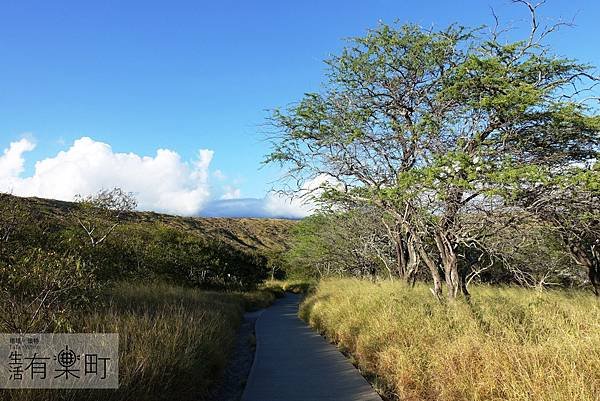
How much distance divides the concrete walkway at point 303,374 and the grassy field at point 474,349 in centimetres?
41

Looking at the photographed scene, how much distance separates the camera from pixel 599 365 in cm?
490

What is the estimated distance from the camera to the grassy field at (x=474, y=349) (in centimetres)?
489

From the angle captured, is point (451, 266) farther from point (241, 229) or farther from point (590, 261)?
point (241, 229)

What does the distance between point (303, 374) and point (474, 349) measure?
3.81 metres

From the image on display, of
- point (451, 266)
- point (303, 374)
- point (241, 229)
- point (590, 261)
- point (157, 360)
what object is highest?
point (241, 229)

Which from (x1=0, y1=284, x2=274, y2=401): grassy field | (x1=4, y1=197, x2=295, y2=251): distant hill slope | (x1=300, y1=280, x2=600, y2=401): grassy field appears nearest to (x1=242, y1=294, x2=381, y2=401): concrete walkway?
(x1=300, y1=280, x2=600, y2=401): grassy field

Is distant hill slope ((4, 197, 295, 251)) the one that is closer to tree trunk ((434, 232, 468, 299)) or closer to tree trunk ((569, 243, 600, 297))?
tree trunk ((569, 243, 600, 297))

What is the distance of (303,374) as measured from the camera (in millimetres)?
8953

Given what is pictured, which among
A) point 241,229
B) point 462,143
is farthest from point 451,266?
point 241,229

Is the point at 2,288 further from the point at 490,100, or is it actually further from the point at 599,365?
the point at 490,100

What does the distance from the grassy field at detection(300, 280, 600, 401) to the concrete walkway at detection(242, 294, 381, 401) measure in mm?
411

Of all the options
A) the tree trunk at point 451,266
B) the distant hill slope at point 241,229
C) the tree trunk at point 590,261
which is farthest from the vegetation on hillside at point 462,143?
the distant hill slope at point 241,229

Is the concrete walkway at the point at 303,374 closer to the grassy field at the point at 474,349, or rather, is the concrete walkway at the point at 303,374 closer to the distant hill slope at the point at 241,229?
the grassy field at the point at 474,349

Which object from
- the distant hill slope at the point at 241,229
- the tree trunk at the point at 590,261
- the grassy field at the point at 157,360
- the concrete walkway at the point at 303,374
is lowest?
the concrete walkway at the point at 303,374
